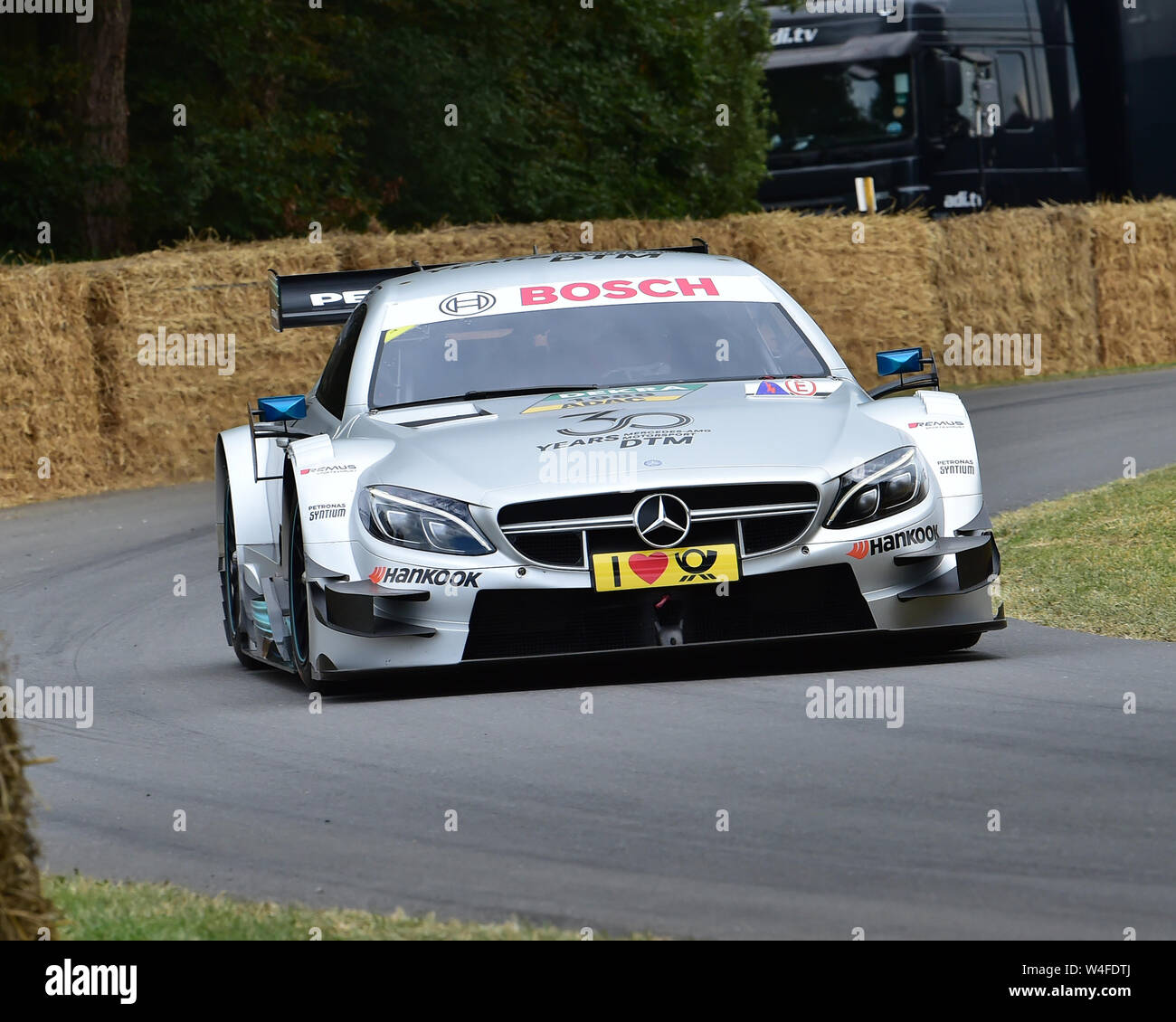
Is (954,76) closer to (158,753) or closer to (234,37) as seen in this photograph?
(234,37)

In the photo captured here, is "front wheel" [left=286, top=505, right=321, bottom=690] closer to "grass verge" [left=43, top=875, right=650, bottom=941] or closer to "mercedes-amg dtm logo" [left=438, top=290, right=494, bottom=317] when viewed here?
"mercedes-amg dtm logo" [left=438, top=290, right=494, bottom=317]

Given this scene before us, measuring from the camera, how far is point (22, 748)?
4.17 m

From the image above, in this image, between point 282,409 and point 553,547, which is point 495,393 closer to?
point 282,409

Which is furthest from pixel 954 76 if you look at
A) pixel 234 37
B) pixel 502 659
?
pixel 502 659

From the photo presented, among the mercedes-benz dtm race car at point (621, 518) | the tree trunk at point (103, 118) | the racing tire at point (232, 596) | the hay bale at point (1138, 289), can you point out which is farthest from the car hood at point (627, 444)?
the hay bale at point (1138, 289)

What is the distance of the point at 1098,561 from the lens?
10891 mm

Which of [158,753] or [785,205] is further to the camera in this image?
[785,205]

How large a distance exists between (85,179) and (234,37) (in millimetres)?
3458

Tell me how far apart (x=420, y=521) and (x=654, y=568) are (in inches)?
34.6

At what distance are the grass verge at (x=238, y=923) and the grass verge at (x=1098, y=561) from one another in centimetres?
→ 492

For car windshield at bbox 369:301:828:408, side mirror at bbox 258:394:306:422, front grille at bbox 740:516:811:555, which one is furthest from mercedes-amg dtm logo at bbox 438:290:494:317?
front grille at bbox 740:516:811:555

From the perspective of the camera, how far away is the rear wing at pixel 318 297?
10.8 m

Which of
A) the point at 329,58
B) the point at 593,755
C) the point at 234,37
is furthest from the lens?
the point at 329,58

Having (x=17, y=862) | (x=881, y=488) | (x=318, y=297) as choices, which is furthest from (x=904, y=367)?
(x=17, y=862)
